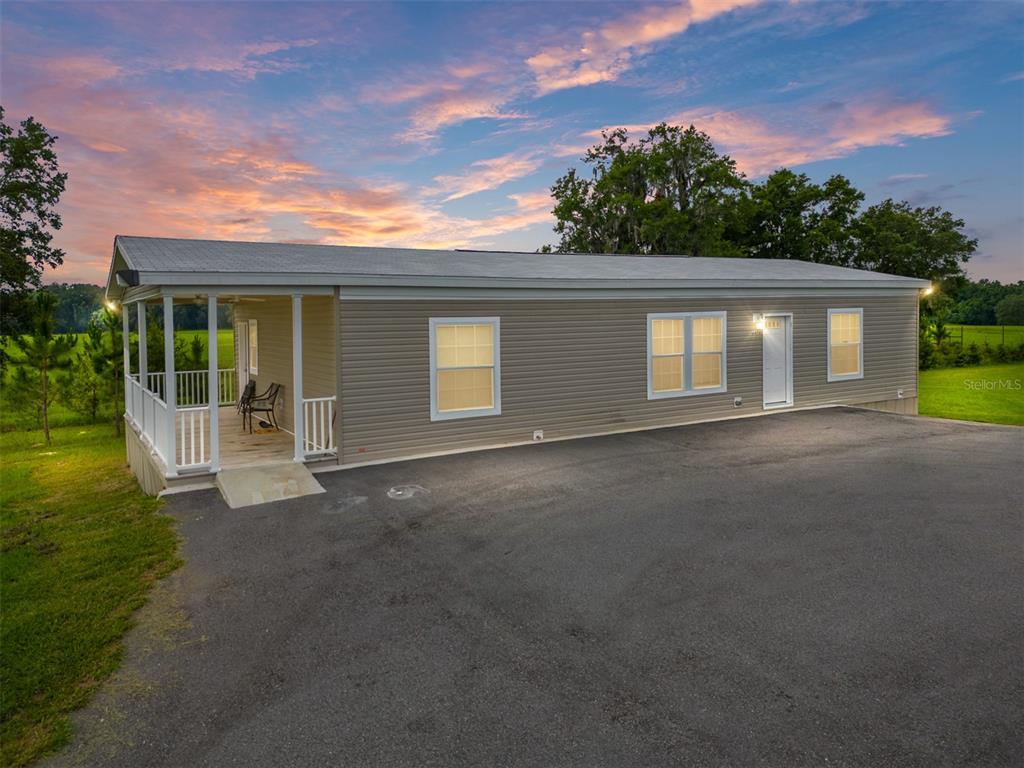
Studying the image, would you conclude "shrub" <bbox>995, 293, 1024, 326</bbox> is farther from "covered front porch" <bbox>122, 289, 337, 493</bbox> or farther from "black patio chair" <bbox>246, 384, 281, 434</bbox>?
"black patio chair" <bbox>246, 384, 281, 434</bbox>

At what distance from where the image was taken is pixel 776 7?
14.6 meters

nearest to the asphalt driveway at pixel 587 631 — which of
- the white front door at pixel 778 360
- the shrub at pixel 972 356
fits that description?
the white front door at pixel 778 360

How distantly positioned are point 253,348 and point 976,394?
20.4 metres

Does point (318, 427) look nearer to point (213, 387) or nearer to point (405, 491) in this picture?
point (213, 387)

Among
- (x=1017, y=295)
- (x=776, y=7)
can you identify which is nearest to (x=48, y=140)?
(x=776, y=7)

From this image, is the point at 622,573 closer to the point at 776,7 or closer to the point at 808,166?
the point at 776,7

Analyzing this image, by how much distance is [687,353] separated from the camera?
11430mm

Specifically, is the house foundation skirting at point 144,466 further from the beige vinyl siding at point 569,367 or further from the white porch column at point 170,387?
the beige vinyl siding at point 569,367

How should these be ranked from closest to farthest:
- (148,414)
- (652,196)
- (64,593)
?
(64,593), (148,414), (652,196)

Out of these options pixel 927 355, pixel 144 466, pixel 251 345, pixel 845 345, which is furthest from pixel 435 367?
pixel 927 355

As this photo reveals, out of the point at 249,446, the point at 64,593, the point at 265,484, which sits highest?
the point at 249,446

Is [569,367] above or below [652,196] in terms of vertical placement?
below

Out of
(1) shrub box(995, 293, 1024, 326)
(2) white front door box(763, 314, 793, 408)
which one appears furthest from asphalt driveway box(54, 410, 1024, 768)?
(1) shrub box(995, 293, 1024, 326)

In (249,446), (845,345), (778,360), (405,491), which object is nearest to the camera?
(405,491)
